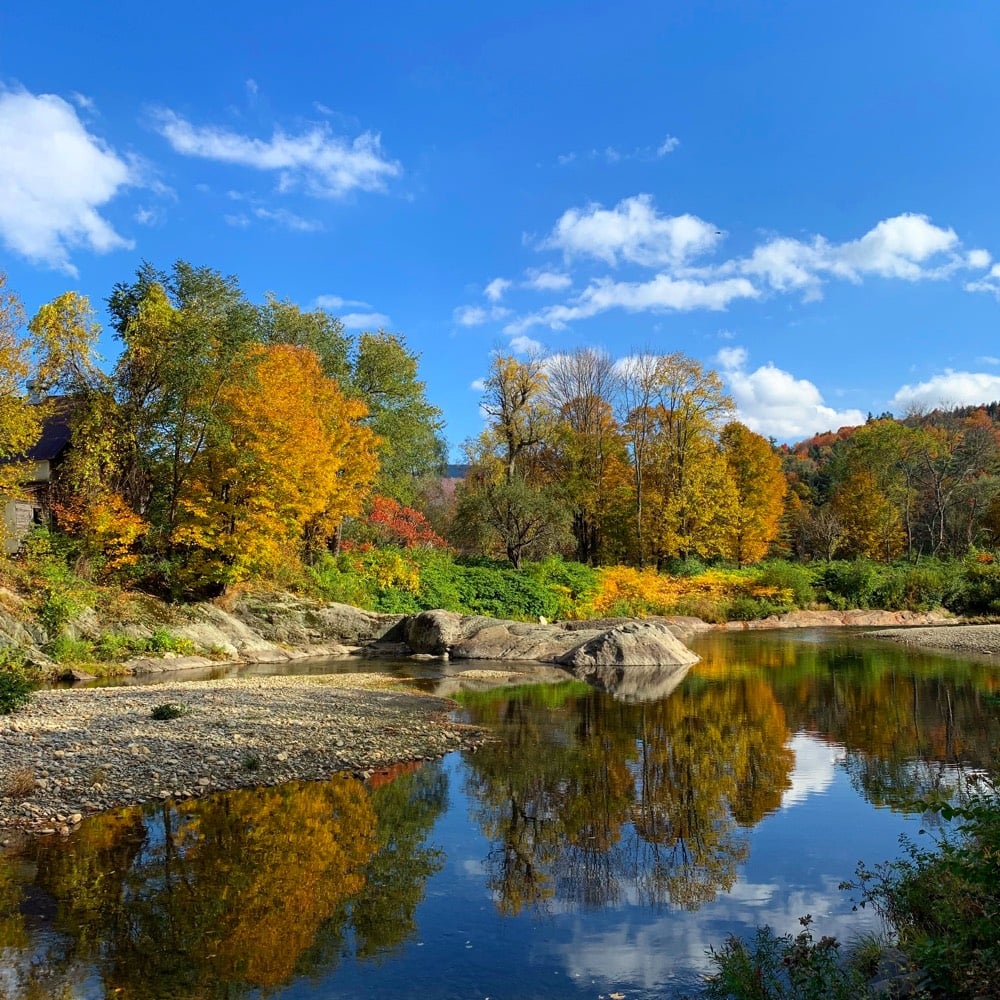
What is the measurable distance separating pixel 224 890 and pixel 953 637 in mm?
Result: 34943

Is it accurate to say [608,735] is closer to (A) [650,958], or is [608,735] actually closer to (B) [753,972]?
(A) [650,958]

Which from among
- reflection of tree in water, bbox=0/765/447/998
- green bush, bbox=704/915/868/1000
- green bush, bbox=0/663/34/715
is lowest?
reflection of tree in water, bbox=0/765/447/998

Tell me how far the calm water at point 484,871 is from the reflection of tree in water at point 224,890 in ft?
0.09

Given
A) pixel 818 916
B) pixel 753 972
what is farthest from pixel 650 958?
pixel 818 916

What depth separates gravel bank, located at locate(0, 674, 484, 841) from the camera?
34.7ft

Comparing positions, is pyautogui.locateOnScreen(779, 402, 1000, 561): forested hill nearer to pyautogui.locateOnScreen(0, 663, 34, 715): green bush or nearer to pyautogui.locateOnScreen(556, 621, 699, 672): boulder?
pyautogui.locateOnScreen(556, 621, 699, 672): boulder

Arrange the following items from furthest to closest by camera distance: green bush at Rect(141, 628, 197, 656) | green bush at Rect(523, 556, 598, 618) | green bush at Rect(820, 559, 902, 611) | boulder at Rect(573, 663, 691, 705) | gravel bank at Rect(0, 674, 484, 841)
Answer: green bush at Rect(820, 559, 902, 611) → green bush at Rect(523, 556, 598, 618) → green bush at Rect(141, 628, 197, 656) → boulder at Rect(573, 663, 691, 705) → gravel bank at Rect(0, 674, 484, 841)

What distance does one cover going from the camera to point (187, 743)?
1308cm

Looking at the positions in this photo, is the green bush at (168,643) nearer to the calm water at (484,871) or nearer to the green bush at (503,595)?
the green bush at (503,595)

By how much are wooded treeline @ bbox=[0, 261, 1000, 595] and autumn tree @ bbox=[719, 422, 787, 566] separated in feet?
0.52

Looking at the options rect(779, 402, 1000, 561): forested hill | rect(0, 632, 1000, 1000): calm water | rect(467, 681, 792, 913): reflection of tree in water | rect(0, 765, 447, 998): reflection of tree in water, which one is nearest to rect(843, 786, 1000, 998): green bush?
rect(0, 632, 1000, 1000): calm water

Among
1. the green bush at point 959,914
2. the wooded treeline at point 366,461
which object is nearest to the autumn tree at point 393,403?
the wooded treeline at point 366,461

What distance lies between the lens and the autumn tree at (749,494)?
5525cm

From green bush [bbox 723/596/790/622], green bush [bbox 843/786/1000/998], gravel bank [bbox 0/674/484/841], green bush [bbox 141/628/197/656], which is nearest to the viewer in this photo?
green bush [bbox 843/786/1000/998]
